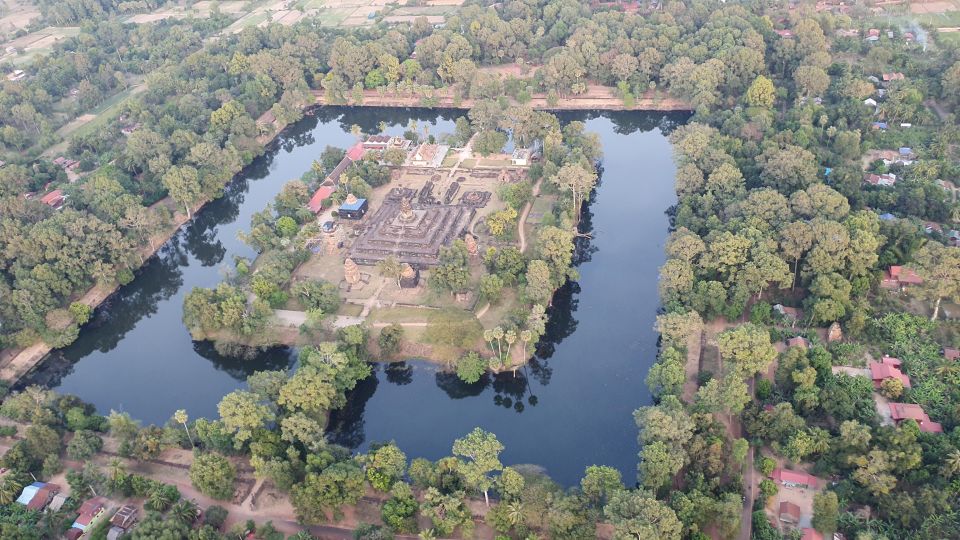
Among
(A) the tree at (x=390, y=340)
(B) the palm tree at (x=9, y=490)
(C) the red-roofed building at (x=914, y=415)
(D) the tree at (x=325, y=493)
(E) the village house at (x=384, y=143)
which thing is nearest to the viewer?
(D) the tree at (x=325, y=493)

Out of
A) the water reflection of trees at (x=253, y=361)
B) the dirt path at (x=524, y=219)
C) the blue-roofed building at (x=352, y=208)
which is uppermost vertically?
the blue-roofed building at (x=352, y=208)

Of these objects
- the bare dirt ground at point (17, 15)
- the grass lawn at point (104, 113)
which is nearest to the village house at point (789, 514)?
the grass lawn at point (104, 113)

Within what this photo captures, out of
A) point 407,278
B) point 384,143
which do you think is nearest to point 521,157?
point 384,143

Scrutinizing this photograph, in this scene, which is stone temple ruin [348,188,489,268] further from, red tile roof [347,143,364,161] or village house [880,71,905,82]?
village house [880,71,905,82]

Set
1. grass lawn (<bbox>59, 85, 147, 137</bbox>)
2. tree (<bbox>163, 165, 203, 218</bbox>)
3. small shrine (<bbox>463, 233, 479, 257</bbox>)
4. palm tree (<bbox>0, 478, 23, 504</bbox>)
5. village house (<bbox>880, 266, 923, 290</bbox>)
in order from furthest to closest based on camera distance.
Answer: grass lawn (<bbox>59, 85, 147, 137</bbox>) < tree (<bbox>163, 165, 203, 218</bbox>) < small shrine (<bbox>463, 233, 479, 257</bbox>) < village house (<bbox>880, 266, 923, 290</bbox>) < palm tree (<bbox>0, 478, 23, 504</bbox>)

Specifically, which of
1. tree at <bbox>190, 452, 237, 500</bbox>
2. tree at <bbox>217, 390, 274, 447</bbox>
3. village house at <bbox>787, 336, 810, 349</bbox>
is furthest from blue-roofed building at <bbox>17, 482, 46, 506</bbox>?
village house at <bbox>787, 336, 810, 349</bbox>

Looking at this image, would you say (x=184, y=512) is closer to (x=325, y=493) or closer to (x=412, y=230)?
(x=325, y=493)

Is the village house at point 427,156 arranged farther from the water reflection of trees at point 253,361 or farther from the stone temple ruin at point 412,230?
the water reflection of trees at point 253,361
